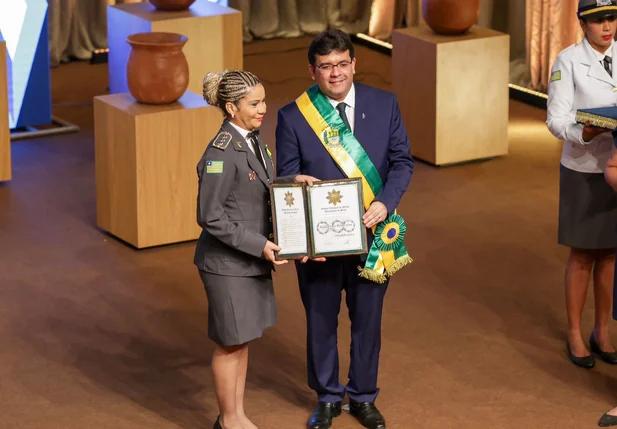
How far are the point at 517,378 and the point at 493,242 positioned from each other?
144 cm

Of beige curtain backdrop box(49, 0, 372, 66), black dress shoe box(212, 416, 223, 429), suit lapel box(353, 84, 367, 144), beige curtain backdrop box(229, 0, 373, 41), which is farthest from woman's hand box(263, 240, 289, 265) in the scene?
beige curtain backdrop box(229, 0, 373, 41)

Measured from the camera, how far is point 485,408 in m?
3.83

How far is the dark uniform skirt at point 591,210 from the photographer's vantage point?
3998mm

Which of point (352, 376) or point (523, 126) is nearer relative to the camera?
point (352, 376)

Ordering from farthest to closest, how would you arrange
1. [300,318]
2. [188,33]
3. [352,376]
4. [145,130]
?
[188,33]
[145,130]
[300,318]
[352,376]

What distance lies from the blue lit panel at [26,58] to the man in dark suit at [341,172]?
399 centimetres

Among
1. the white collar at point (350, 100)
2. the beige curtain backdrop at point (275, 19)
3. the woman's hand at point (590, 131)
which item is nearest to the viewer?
the white collar at point (350, 100)

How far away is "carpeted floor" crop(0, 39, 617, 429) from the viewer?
3844 mm

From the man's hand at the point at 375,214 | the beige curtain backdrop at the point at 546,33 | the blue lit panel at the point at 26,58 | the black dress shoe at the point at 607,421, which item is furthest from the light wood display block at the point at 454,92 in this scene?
the man's hand at the point at 375,214

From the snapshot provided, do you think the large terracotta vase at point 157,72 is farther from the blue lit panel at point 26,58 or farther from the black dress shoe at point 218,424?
the black dress shoe at point 218,424

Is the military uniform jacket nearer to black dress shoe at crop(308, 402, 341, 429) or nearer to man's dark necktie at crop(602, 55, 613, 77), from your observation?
black dress shoe at crop(308, 402, 341, 429)

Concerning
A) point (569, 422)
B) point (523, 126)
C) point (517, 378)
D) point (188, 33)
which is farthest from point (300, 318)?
point (523, 126)

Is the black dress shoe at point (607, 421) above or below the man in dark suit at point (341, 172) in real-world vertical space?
below

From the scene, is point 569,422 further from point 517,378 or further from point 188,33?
point 188,33
